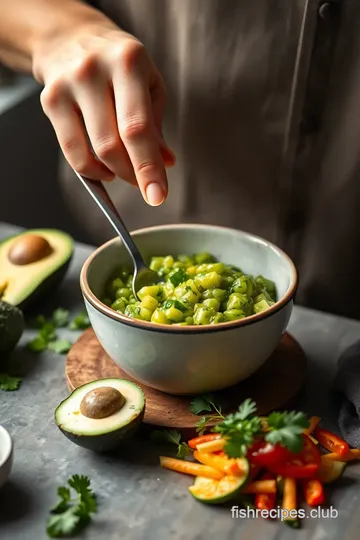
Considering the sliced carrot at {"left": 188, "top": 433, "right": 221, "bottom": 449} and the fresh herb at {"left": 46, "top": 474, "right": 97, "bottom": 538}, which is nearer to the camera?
the fresh herb at {"left": 46, "top": 474, "right": 97, "bottom": 538}

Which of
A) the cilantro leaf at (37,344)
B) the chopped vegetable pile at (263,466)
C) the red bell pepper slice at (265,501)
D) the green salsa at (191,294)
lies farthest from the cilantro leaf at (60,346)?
the red bell pepper slice at (265,501)

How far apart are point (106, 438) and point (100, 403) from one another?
46 millimetres

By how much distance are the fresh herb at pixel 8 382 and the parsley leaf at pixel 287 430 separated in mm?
432

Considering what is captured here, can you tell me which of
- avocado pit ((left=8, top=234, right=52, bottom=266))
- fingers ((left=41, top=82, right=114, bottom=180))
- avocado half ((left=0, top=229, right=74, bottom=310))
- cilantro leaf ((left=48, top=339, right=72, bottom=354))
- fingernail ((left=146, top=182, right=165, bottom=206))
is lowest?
cilantro leaf ((left=48, top=339, right=72, bottom=354))

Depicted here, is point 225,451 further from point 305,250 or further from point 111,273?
point 305,250

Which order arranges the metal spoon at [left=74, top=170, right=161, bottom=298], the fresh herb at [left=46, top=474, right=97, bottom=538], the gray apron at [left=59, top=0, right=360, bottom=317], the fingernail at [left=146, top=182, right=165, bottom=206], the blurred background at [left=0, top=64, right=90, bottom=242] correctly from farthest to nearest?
the blurred background at [left=0, top=64, right=90, bottom=242] → the gray apron at [left=59, top=0, right=360, bottom=317] → the metal spoon at [left=74, top=170, right=161, bottom=298] → the fingernail at [left=146, top=182, right=165, bottom=206] → the fresh herb at [left=46, top=474, right=97, bottom=538]

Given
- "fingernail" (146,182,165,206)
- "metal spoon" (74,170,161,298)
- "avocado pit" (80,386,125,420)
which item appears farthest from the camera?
"metal spoon" (74,170,161,298)

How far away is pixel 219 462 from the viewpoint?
39.8 inches

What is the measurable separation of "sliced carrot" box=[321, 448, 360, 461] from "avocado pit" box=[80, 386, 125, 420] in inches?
11.2

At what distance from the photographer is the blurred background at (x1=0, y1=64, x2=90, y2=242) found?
2000 mm

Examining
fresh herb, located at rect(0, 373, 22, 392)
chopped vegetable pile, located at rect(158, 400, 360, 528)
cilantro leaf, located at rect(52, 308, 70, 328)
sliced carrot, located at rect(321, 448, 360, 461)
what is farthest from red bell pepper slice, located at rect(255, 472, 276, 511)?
cilantro leaf, located at rect(52, 308, 70, 328)

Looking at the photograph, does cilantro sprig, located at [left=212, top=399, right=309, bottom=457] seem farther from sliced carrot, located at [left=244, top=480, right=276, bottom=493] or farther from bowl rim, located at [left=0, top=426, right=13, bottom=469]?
bowl rim, located at [left=0, top=426, right=13, bottom=469]

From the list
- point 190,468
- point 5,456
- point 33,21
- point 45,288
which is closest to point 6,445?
point 5,456

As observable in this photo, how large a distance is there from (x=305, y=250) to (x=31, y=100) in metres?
0.89
